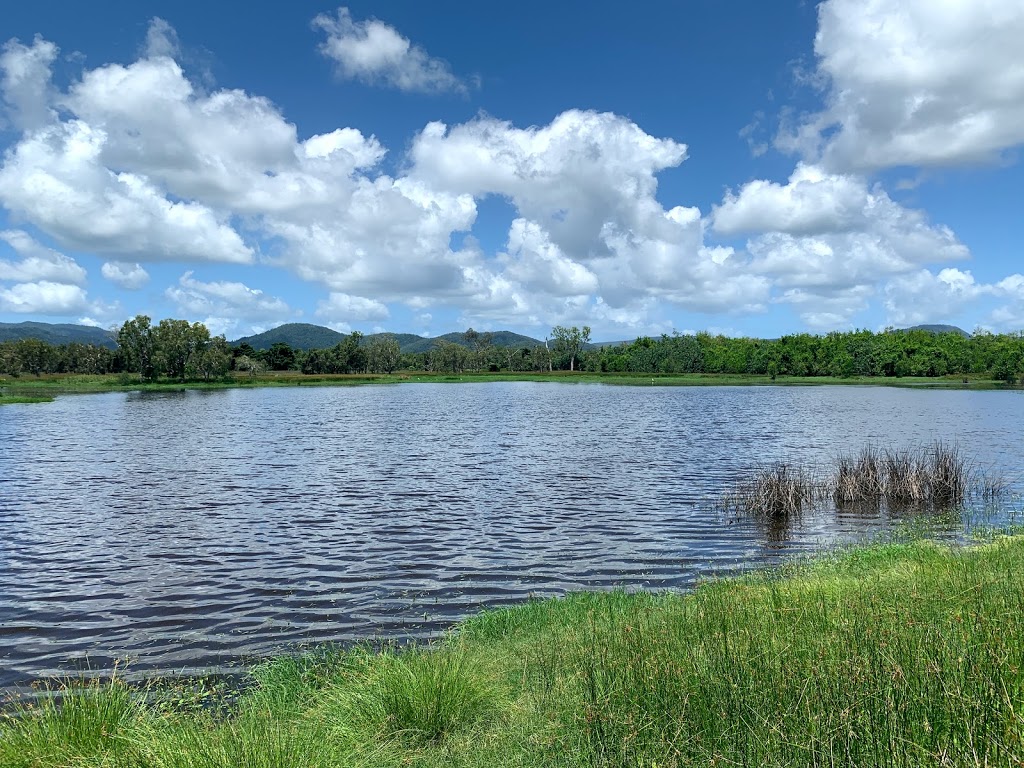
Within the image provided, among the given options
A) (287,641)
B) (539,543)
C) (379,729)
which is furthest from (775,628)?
(539,543)

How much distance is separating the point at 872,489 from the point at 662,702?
25052 mm

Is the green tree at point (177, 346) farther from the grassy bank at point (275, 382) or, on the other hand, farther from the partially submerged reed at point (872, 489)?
the partially submerged reed at point (872, 489)

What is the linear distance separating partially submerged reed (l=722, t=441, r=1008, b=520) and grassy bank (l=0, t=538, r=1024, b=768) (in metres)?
14.5

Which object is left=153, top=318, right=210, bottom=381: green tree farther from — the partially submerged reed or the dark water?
the partially submerged reed

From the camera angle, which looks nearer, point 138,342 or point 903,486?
point 903,486

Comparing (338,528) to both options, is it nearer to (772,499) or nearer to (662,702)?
(772,499)

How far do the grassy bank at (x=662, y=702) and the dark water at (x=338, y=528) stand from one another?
4416 millimetres


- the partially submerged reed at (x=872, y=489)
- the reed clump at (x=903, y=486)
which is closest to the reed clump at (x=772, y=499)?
the partially submerged reed at (x=872, y=489)

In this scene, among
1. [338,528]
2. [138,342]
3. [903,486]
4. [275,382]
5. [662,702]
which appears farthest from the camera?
[275,382]

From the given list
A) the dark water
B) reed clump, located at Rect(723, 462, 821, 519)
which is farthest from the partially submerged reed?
the dark water

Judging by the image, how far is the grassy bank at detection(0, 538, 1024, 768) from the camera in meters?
5.63

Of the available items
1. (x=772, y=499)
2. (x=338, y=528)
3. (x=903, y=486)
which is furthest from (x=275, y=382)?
(x=903, y=486)

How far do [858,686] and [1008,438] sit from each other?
5340cm

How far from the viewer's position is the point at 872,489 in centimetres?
2794
